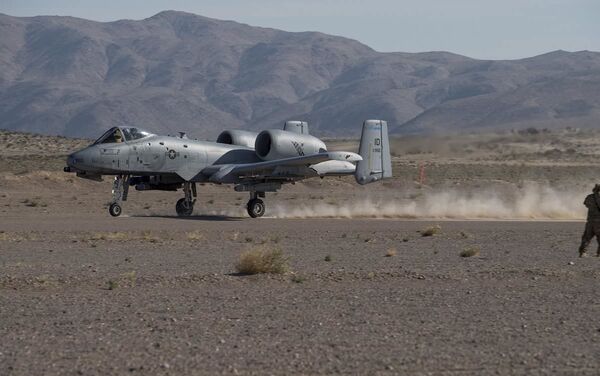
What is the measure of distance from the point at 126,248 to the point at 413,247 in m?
6.98

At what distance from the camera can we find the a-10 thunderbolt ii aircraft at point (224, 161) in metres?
32.0

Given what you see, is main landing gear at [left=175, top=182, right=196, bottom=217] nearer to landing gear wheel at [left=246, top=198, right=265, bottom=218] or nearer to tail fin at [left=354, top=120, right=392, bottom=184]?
landing gear wheel at [left=246, top=198, right=265, bottom=218]

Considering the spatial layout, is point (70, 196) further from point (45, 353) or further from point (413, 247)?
point (45, 353)

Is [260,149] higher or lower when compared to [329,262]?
higher

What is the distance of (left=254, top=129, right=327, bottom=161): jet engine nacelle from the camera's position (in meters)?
34.0

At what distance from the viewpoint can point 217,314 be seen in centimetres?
1458

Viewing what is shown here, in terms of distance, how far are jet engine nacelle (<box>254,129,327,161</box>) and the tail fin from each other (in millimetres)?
1449

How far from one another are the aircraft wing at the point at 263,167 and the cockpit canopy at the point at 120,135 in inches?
95.3

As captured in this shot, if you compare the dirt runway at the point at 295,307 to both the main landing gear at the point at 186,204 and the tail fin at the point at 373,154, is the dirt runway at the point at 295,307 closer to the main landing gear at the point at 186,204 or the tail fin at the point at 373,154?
the main landing gear at the point at 186,204

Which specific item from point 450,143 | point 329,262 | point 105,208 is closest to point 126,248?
point 329,262

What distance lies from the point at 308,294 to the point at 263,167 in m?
16.8

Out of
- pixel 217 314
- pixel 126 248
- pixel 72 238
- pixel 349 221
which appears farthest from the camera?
pixel 349 221

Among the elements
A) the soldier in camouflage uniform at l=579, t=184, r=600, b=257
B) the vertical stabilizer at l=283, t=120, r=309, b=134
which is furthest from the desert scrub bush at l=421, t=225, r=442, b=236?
the vertical stabilizer at l=283, t=120, r=309, b=134

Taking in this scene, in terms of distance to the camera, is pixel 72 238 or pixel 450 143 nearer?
pixel 72 238
